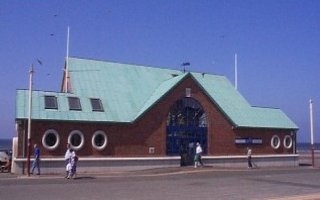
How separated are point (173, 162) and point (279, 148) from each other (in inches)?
461

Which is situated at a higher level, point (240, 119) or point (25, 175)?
point (240, 119)

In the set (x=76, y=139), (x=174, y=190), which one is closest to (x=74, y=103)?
(x=76, y=139)

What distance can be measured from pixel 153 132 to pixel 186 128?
3.01 meters

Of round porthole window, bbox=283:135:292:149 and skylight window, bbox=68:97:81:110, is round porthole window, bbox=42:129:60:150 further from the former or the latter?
round porthole window, bbox=283:135:292:149

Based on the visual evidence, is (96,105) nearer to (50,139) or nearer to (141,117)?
(141,117)

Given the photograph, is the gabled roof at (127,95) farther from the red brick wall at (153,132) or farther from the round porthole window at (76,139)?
the round porthole window at (76,139)

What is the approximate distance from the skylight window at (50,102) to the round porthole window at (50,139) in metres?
1.87

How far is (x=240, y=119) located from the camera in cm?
3972

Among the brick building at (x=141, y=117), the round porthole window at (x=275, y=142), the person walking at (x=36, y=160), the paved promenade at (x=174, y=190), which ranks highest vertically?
the brick building at (x=141, y=117)

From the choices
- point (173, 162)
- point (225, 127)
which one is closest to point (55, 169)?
point (173, 162)

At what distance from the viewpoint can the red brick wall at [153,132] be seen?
31.1 meters

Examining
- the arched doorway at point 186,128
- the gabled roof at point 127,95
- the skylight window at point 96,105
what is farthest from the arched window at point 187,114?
the skylight window at point 96,105

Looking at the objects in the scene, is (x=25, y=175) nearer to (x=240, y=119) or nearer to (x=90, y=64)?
(x=90, y=64)

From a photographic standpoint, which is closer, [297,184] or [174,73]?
[297,184]
